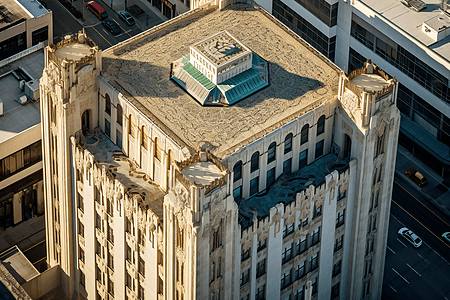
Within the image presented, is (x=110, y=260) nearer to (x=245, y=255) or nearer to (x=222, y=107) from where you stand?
(x=245, y=255)

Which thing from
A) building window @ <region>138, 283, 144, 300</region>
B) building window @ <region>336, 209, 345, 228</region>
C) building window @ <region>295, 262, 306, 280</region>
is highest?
building window @ <region>336, 209, 345, 228</region>

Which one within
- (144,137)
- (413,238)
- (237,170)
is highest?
(144,137)

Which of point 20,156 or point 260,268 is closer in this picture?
point 260,268

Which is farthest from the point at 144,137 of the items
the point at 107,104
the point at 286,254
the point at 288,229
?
the point at 286,254

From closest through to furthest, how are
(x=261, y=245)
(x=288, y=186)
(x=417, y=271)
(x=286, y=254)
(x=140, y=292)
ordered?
(x=261, y=245), (x=288, y=186), (x=286, y=254), (x=140, y=292), (x=417, y=271)

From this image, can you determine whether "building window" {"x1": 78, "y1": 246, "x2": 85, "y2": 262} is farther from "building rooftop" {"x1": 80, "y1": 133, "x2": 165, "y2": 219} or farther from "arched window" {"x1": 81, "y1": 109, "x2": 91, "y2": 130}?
"arched window" {"x1": 81, "y1": 109, "x2": 91, "y2": 130}

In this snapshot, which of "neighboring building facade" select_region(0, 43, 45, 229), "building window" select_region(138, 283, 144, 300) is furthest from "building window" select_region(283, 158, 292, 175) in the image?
"neighboring building facade" select_region(0, 43, 45, 229)

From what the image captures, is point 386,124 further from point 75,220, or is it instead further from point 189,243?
point 75,220
